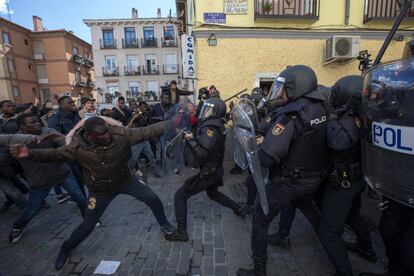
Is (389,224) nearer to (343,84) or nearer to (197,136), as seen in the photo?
(343,84)

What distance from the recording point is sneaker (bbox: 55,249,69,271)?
8.98 ft

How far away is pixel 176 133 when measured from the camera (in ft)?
10.5

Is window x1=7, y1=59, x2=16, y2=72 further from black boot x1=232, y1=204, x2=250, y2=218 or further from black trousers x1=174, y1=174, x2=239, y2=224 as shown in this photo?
black boot x1=232, y1=204, x2=250, y2=218

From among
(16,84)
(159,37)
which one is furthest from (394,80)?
(16,84)

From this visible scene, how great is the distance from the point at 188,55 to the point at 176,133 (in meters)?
3.72

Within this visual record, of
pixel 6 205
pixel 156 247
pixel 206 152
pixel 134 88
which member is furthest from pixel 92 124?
pixel 134 88

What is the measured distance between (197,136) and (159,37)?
34.1 metres

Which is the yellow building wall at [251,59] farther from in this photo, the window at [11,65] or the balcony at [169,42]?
the window at [11,65]

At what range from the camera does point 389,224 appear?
2.05 metres

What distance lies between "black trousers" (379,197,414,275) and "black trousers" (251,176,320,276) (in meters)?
0.59

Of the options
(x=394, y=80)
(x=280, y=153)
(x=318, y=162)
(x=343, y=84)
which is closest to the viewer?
(x=394, y=80)

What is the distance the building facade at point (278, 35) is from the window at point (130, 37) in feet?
99.4

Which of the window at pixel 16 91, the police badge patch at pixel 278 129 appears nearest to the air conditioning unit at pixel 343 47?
the police badge patch at pixel 278 129

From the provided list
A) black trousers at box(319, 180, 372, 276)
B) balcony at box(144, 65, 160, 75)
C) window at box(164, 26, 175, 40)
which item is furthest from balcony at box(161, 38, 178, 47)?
black trousers at box(319, 180, 372, 276)
